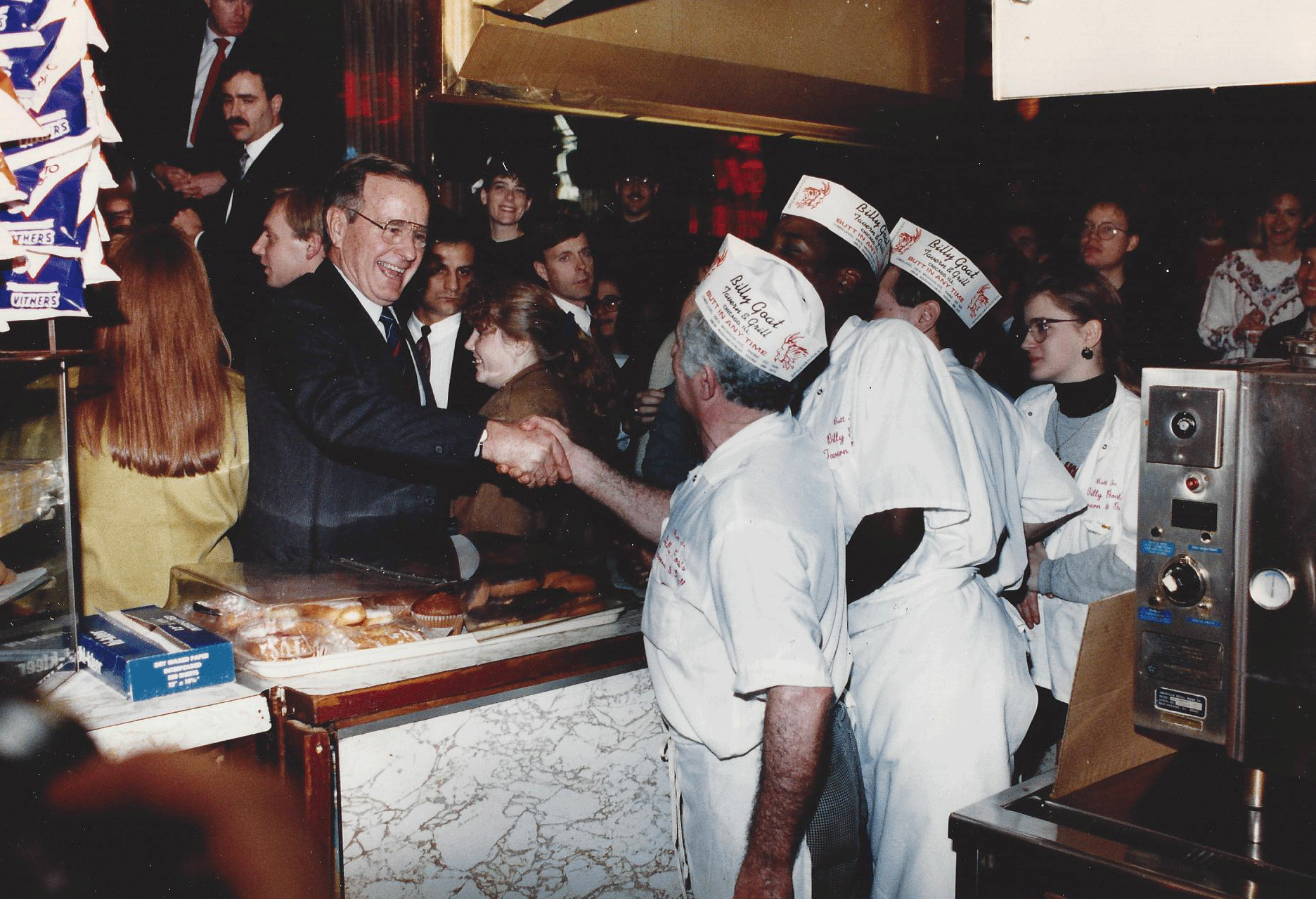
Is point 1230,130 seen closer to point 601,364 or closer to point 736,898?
point 601,364

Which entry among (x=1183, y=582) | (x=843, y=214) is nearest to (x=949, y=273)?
(x=843, y=214)

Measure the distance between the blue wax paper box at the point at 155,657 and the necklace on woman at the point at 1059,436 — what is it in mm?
2681

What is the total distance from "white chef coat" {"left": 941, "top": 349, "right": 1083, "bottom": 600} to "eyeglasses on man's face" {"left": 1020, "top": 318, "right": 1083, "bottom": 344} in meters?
0.54

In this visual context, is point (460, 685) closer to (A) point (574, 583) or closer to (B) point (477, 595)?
(B) point (477, 595)

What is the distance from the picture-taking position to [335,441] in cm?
281

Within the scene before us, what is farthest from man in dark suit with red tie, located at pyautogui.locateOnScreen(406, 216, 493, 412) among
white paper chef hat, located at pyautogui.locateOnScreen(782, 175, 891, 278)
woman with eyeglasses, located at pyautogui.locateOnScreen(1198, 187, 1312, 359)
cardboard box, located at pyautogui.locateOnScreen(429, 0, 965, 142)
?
woman with eyeglasses, located at pyautogui.locateOnScreen(1198, 187, 1312, 359)

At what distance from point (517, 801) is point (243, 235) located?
12.8 ft

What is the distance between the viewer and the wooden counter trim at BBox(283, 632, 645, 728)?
6.31 feet

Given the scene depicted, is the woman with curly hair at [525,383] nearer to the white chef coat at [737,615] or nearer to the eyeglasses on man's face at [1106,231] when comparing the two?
the white chef coat at [737,615]

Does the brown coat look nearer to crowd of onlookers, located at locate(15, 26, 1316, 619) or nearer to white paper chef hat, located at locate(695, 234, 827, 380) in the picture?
crowd of onlookers, located at locate(15, 26, 1316, 619)

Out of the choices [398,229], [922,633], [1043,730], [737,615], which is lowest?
[1043,730]

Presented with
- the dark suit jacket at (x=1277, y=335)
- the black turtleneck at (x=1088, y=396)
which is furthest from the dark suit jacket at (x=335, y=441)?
the dark suit jacket at (x=1277, y=335)

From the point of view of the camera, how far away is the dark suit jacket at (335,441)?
9.16 feet

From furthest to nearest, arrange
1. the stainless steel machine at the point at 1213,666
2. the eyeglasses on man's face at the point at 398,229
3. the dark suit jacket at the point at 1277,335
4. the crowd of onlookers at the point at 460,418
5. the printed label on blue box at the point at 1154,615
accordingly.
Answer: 1. the dark suit jacket at the point at 1277,335
2. the eyeglasses on man's face at the point at 398,229
3. the crowd of onlookers at the point at 460,418
4. the printed label on blue box at the point at 1154,615
5. the stainless steel machine at the point at 1213,666
